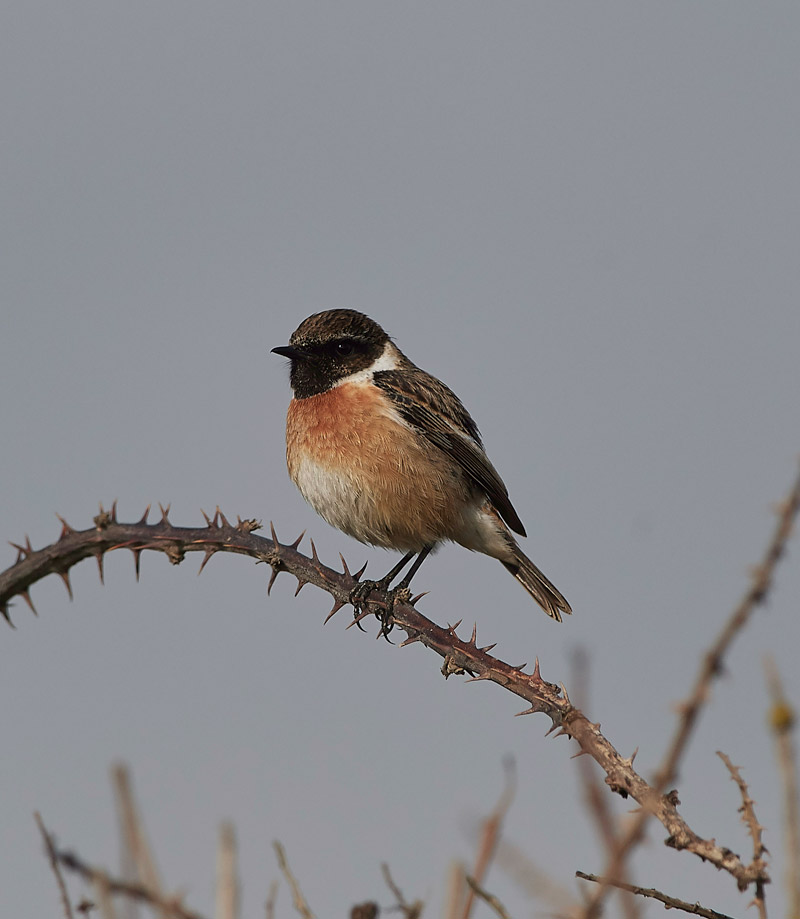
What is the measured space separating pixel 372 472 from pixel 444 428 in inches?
41.3

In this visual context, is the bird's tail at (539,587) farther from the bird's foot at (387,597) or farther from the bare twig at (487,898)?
the bare twig at (487,898)

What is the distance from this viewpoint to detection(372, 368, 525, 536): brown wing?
29.8 feet

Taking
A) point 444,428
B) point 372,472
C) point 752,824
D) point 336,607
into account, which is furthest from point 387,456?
point 752,824

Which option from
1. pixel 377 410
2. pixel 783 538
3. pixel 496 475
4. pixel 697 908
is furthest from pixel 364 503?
pixel 783 538

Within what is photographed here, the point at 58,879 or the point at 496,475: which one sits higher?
the point at 496,475

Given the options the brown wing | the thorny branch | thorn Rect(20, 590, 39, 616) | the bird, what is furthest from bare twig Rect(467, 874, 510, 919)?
the brown wing

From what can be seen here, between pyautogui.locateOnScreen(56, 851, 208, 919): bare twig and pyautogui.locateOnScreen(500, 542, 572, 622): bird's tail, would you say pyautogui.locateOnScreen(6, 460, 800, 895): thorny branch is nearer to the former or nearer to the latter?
pyautogui.locateOnScreen(56, 851, 208, 919): bare twig

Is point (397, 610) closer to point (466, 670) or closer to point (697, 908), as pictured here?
point (466, 670)

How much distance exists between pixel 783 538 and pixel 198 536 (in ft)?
9.82

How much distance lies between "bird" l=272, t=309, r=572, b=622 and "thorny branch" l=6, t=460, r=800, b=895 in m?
2.90

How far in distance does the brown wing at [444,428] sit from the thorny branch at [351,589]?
3599mm

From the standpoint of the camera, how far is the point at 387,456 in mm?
8523

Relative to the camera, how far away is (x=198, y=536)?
427 centimetres

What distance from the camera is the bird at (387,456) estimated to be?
845 centimetres
